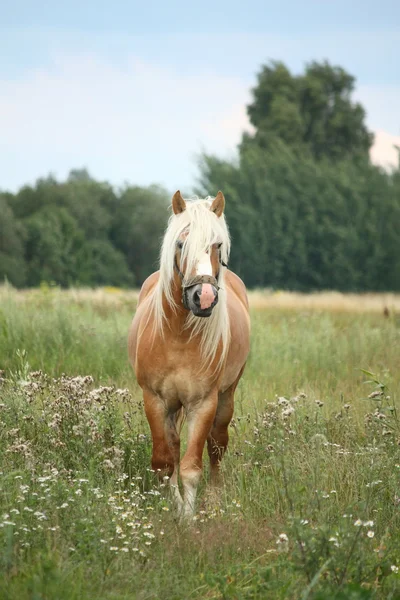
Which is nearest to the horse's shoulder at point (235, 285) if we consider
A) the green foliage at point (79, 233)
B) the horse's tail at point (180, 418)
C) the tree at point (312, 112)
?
the horse's tail at point (180, 418)

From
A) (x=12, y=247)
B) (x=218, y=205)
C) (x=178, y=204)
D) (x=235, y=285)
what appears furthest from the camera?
(x=12, y=247)

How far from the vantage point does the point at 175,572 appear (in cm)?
414

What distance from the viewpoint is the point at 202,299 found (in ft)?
16.6

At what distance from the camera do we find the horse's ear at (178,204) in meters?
5.54

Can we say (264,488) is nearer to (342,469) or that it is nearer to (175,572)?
(342,469)

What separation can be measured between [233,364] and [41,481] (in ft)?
7.08

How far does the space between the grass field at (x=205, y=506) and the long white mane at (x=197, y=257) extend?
0.78 metres

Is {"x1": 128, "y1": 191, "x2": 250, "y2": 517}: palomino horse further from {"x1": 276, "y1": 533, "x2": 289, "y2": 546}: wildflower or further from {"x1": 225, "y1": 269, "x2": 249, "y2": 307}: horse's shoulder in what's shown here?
{"x1": 225, "y1": 269, "x2": 249, "y2": 307}: horse's shoulder

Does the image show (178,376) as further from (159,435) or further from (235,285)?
(235,285)

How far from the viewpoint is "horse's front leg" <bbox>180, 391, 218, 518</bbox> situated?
5543mm

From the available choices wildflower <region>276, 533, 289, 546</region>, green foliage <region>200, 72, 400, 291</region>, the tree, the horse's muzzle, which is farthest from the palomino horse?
the tree

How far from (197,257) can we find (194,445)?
1.31 meters

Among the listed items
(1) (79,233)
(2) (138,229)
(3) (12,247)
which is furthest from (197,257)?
(2) (138,229)

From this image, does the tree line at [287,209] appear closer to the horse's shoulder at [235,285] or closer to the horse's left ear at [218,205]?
the horse's shoulder at [235,285]
